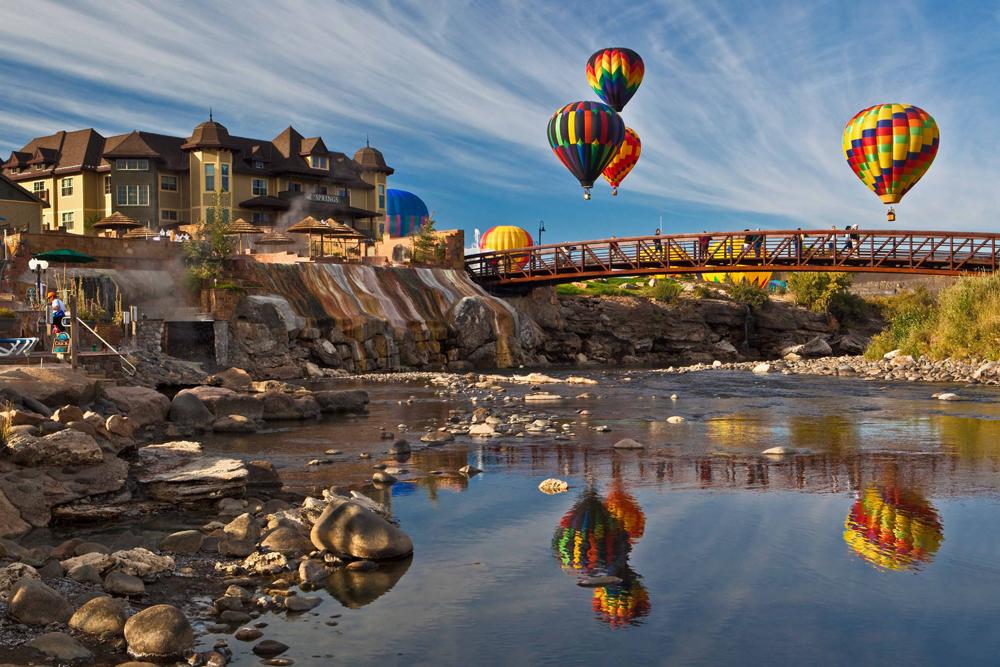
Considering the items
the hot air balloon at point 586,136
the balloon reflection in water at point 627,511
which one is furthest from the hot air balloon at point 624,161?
the balloon reflection in water at point 627,511

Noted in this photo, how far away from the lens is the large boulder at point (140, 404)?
72.5 ft

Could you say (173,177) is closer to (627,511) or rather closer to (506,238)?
(506,238)

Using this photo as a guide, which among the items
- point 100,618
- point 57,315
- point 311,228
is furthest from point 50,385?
point 311,228

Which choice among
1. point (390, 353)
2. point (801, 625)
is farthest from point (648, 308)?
point (801, 625)

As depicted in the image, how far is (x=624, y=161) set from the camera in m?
73.1

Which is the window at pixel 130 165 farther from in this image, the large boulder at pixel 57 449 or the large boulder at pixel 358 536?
the large boulder at pixel 358 536

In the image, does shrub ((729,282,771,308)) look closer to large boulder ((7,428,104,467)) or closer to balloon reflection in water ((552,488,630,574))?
balloon reflection in water ((552,488,630,574))

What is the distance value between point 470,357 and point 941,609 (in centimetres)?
4627

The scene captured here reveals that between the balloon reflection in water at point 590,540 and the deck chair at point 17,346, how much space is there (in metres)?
16.0

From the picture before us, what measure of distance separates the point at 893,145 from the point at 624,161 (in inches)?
942

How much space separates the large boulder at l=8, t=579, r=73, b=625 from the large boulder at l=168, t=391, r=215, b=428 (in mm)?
14154

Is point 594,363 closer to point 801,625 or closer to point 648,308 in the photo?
point 648,308

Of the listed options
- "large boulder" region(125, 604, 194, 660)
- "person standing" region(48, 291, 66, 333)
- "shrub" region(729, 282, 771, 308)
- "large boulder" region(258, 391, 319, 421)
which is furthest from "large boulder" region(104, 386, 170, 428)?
"shrub" region(729, 282, 771, 308)

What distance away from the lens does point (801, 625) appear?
9094mm
